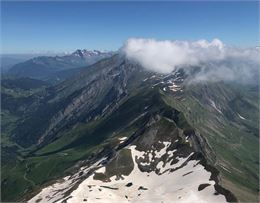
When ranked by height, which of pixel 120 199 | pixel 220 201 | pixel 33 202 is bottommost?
pixel 33 202

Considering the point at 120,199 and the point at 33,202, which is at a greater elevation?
the point at 120,199

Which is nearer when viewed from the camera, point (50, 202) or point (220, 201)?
point (220, 201)

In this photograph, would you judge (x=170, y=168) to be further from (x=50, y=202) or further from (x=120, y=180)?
(x=50, y=202)

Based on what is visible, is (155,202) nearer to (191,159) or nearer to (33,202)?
(191,159)

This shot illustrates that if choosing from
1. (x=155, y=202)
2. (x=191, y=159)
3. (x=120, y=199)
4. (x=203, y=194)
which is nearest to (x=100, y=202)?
(x=120, y=199)

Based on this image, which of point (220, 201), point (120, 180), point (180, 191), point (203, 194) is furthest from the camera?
point (120, 180)

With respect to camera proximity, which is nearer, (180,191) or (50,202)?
(180,191)

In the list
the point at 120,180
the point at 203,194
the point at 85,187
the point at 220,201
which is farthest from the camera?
the point at 120,180

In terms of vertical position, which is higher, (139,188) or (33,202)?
(139,188)

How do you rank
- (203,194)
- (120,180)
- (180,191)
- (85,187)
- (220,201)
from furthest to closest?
(120,180) → (85,187) → (180,191) → (203,194) → (220,201)
